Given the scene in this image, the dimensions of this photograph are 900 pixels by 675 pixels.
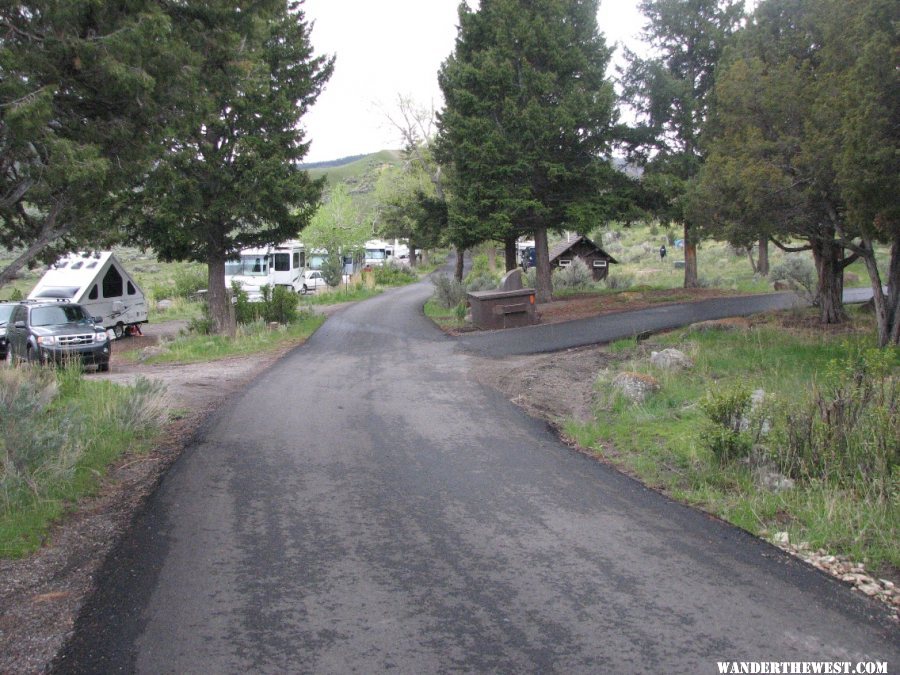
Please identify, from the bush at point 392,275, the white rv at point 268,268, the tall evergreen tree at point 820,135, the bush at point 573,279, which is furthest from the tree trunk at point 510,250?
the bush at point 392,275

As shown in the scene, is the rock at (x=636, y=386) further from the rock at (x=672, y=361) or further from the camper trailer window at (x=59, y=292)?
the camper trailer window at (x=59, y=292)

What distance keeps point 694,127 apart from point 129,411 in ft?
80.7

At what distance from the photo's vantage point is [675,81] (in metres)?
26.6

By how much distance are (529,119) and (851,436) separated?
740 inches

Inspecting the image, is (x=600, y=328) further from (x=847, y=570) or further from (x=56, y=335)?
(x=847, y=570)

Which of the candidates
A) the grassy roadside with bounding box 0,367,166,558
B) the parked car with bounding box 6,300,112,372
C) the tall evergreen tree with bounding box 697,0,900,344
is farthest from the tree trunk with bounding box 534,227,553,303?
the grassy roadside with bounding box 0,367,166,558

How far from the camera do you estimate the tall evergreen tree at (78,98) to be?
5.88 meters

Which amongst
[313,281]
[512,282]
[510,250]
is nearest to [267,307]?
[512,282]

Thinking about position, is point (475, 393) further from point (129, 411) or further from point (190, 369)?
point (190, 369)

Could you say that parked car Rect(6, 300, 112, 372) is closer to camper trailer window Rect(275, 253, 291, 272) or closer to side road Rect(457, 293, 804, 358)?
side road Rect(457, 293, 804, 358)

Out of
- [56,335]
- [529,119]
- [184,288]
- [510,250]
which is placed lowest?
[56,335]

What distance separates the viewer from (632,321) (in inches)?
788

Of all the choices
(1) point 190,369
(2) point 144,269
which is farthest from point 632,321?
(2) point 144,269

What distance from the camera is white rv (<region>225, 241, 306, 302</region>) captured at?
32875 mm
